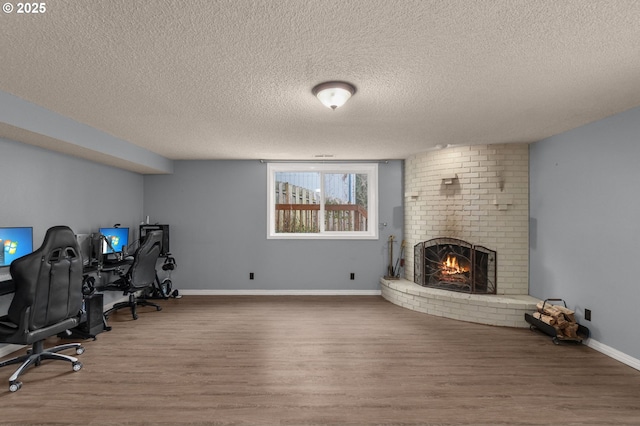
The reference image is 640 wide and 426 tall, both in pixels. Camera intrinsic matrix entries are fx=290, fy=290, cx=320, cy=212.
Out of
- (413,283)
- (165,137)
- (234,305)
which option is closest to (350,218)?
(413,283)

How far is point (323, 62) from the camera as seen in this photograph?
6.15ft

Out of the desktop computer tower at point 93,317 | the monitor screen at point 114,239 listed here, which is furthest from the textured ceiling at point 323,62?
the desktop computer tower at point 93,317

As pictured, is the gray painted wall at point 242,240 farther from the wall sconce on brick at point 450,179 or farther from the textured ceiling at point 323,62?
the textured ceiling at point 323,62

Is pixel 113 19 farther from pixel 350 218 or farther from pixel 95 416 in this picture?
pixel 350 218

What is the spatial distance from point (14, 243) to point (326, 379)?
10.5ft

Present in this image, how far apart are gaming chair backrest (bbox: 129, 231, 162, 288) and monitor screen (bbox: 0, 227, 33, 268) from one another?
1.06 m

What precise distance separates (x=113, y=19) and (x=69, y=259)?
2082 mm

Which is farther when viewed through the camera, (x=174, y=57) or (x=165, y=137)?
(x=165, y=137)

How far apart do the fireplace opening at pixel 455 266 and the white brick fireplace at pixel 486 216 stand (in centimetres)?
10

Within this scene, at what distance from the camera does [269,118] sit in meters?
2.95

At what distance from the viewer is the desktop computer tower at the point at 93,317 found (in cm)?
324

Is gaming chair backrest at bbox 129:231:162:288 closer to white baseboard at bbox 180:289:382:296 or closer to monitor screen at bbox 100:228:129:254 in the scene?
monitor screen at bbox 100:228:129:254

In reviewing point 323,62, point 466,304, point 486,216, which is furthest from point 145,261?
point 486,216

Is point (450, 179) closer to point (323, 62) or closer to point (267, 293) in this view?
point (323, 62)
